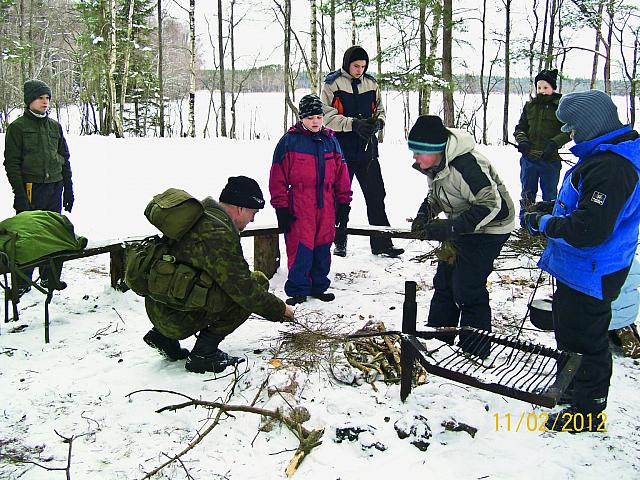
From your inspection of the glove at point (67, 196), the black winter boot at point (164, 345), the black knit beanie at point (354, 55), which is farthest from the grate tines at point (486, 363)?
the glove at point (67, 196)

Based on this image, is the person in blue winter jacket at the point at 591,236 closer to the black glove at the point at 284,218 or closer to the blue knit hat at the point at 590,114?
the blue knit hat at the point at 590,114

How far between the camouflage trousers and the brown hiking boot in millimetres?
2564

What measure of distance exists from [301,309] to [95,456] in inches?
86.0

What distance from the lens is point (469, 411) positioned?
290 centimetres

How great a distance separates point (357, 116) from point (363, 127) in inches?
12.1

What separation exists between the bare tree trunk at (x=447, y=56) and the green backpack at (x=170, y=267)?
10.1m

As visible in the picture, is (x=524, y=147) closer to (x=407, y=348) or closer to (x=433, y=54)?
(x=407, y=348)

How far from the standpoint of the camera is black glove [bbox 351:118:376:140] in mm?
5215

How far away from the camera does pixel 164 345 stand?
343cm

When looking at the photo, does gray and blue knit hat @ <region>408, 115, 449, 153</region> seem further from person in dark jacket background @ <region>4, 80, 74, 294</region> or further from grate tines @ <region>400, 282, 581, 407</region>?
person in dark jacket background @ <region>4, 80, 74, 294</region>

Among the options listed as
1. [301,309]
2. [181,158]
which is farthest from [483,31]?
[301,309]

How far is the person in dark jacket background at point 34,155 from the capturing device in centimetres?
469
